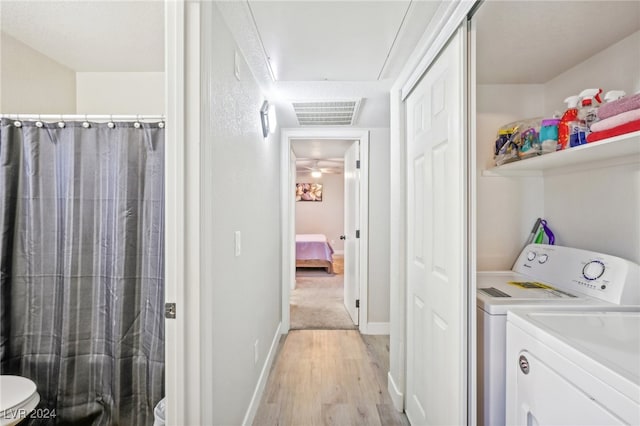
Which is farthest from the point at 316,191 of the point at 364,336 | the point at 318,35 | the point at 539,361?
the point at 539,361

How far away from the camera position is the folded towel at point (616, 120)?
951 millimetres

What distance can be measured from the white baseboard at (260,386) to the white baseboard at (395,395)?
940 mm

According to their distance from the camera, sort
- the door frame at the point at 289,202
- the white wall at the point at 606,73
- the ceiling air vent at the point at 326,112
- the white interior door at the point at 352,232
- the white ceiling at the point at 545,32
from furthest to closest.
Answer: the white interior door at the point at 352,232, the door frame at the point at 289,202, the ceiling air vent at the point at 326,112, the white wall at the point at 606,73, the white ceiling at the point at 545,32

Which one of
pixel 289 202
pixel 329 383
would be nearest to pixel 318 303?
pixel 289 202

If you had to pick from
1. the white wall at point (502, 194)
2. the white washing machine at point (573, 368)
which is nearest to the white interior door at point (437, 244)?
the white washing machine at point (573, 368)

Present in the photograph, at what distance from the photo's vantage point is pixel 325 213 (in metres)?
8.41

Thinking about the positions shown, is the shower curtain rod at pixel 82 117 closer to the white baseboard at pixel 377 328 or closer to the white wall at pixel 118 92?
the white wall at pixel 118 92

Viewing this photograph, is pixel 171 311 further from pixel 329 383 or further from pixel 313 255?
pixel 313 255

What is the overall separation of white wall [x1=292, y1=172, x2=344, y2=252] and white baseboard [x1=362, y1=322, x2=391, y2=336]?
5.22 metres

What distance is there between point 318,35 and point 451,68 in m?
0.69

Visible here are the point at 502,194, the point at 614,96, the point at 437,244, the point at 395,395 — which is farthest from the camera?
the point at 395,395

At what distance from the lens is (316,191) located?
8383 millimetres

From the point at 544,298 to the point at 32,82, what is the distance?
2991mm

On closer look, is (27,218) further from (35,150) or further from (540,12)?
(540,12)
